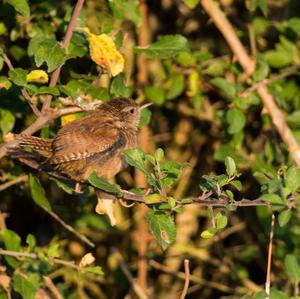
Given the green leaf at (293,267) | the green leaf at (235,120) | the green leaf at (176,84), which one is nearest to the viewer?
the green leaf at (293,267)

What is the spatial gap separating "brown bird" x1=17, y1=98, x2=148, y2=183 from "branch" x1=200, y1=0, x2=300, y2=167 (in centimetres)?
91

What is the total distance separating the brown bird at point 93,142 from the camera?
4.19 metres

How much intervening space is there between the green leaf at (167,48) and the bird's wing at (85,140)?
0.47 meters

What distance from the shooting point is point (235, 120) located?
195 inches

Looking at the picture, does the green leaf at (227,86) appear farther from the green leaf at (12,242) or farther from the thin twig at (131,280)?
the thin twig at (131,280)

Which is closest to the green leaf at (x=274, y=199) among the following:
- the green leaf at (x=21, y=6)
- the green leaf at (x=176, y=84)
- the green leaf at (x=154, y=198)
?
the green leaf at (x=154, y=198)

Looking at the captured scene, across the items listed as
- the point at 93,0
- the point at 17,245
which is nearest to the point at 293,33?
the point at 93,0

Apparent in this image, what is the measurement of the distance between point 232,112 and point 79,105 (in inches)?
48.5

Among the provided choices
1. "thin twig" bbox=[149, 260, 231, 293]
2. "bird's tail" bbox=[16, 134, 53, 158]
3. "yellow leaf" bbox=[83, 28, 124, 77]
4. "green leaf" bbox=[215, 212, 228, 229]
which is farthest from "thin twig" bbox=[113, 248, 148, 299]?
"green leaf" bbox=[215, 212, 228, 229]

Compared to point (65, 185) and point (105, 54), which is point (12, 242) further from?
point (105, 54)

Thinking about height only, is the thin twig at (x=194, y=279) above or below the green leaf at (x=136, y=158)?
below

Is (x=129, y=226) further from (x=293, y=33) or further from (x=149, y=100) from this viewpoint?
(x=293, y=33)

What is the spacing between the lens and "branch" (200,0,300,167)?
5.21m

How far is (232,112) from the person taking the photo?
4.99m
